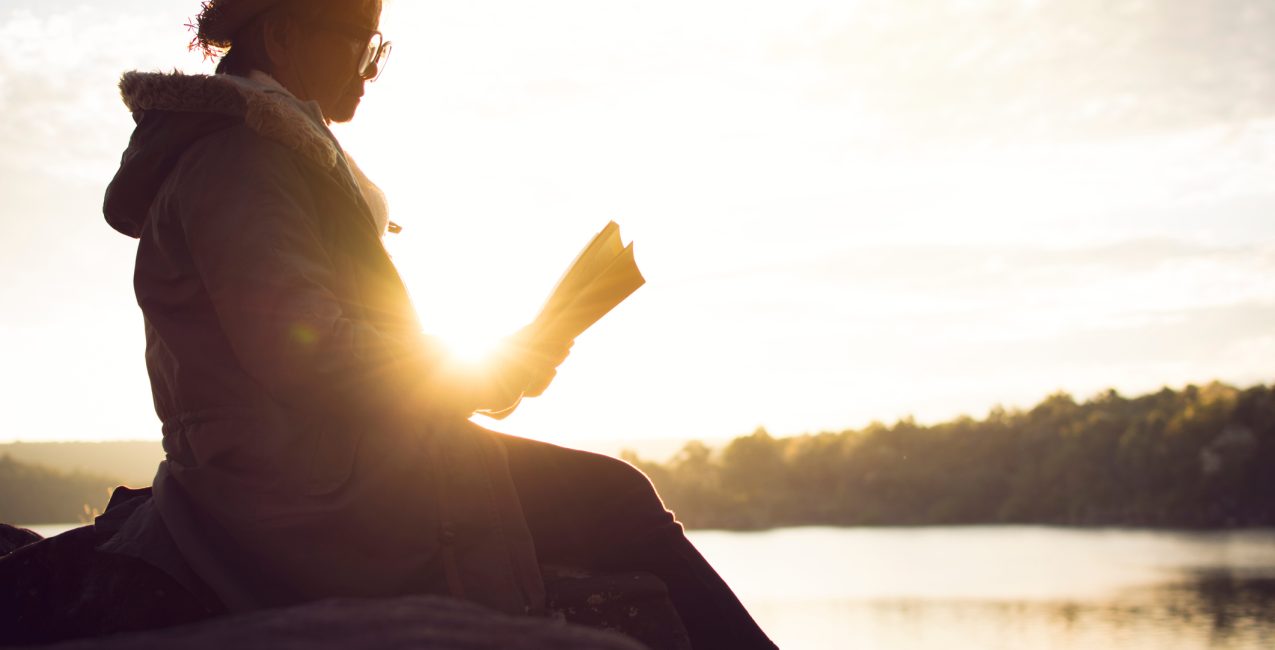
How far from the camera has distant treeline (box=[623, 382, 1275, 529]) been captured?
296 ft

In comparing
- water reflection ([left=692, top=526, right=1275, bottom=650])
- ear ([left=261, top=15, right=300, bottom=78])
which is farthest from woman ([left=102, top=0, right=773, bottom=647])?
water reflection ([left=692, top=526, right=1275, bottom=650])

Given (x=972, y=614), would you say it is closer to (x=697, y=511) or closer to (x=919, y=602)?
(x=919, y=602)

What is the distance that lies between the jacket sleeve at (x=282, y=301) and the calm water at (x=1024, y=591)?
2360 inches

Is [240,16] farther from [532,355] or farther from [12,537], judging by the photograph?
[12,537]

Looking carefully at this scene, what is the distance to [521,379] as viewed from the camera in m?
2.79

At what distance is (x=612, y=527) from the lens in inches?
117

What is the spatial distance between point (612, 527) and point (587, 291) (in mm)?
663

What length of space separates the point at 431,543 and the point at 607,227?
0.93 meters

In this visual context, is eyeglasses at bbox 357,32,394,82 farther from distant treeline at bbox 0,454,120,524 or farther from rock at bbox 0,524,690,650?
distant treeline at bbox 0,454,120,524

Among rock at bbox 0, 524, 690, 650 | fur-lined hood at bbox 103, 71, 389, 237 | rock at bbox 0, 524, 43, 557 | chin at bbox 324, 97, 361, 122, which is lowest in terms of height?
rock at bbox 0, 524, 690, 650

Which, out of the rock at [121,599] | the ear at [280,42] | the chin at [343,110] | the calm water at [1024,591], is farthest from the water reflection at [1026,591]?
the ear at [280,42]

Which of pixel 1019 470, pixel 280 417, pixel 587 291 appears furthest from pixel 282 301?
pixel 1019 470

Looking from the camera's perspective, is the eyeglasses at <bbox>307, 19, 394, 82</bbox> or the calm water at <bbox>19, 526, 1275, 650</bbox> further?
the calm water at <bbox>19, 526, 1275, 650</bbox>

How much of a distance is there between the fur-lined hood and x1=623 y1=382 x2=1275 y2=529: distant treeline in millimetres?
91454
